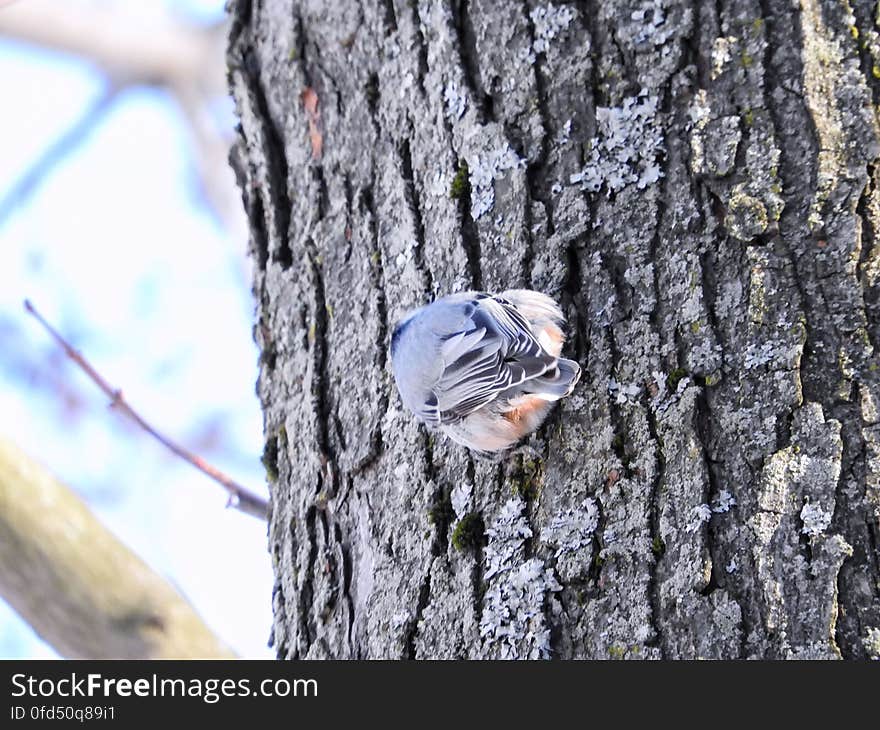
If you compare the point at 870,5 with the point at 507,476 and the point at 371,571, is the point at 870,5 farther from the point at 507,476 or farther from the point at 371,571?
the point at 371,571

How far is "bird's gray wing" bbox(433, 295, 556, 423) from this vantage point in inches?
65.6

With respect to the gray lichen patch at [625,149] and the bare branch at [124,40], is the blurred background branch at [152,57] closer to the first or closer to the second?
the bare branch at [124,40]

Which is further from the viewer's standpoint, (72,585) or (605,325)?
(72,585)

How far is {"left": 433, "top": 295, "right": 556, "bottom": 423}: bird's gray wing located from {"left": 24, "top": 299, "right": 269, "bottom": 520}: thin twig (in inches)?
24.5

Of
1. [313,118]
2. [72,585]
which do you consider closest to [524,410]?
[313,118]

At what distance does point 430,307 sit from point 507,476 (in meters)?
0.33

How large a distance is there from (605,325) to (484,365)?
324 millimetres

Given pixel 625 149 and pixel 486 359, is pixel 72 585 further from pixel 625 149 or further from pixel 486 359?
pixel 625 149

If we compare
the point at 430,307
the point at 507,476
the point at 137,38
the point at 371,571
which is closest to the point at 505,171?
the point at 430,307

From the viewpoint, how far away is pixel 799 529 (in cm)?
134

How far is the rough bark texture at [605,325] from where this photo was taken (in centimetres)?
138

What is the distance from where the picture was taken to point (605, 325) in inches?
62.4

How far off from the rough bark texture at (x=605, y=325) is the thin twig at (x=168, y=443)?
0.73 ft

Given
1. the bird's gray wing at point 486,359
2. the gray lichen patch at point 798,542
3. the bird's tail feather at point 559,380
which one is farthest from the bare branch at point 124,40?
the gray lichen patch at point 798,542
